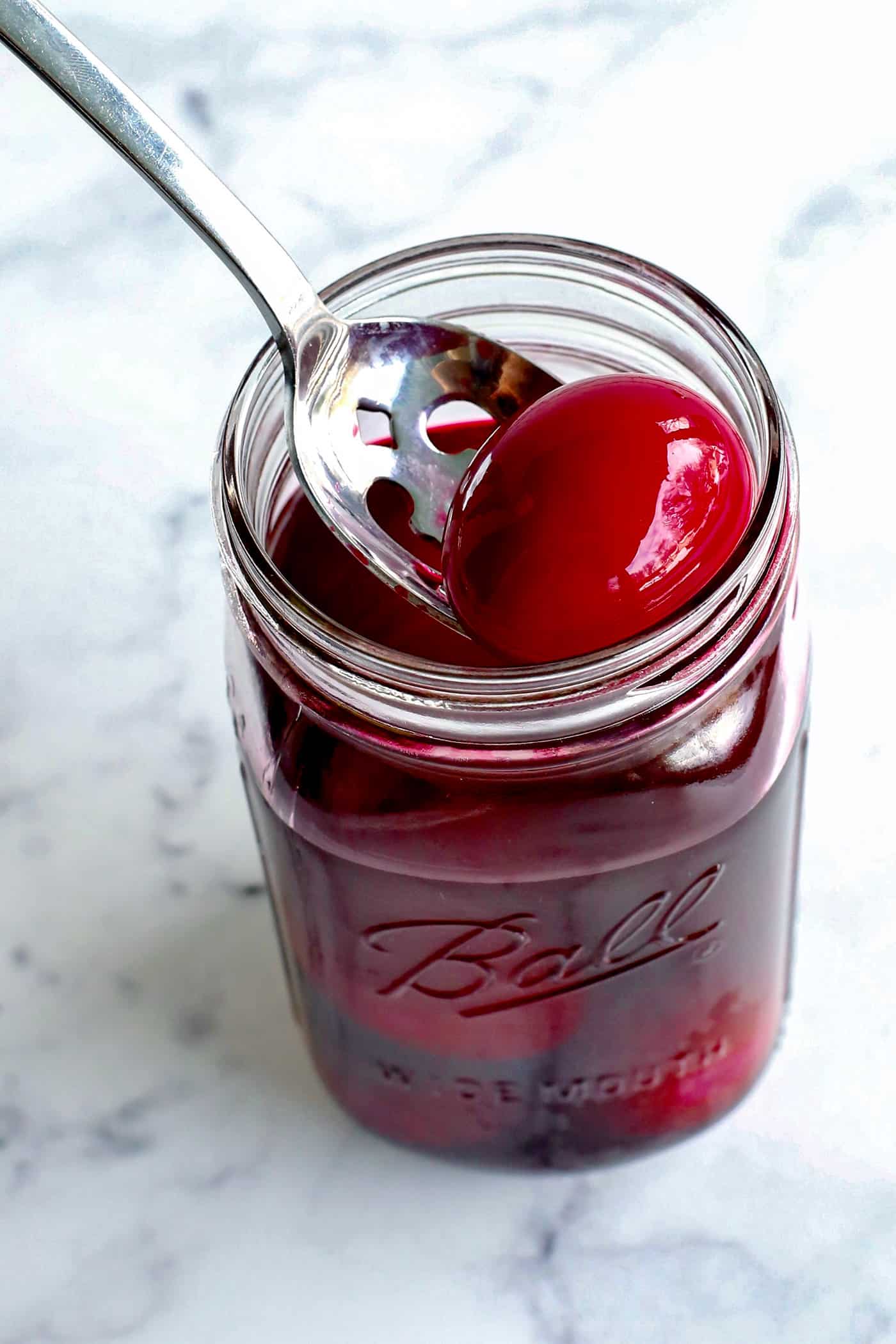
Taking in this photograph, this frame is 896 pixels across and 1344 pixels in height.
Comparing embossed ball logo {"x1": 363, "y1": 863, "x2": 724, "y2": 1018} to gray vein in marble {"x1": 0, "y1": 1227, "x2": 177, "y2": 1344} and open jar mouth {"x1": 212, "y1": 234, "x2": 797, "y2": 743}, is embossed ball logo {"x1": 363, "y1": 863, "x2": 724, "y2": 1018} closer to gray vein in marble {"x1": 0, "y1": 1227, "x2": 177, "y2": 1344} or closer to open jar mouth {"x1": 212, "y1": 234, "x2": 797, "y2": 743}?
open jar mouth {"x1": 212, "y1": 234, "x2": 797, "y2": 743}

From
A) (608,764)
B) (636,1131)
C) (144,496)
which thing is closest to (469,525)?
(608,764)

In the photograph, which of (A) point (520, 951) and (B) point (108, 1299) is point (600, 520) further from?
(B) point (108, 1299)

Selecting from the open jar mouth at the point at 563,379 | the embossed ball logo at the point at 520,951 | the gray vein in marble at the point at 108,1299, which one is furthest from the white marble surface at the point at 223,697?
the open jar mouth at the point at 563,379

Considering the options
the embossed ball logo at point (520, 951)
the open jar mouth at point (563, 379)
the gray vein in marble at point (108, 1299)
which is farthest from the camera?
the gray vein in marble at point (108, 1299)

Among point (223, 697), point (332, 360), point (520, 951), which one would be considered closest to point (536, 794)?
point (520, 951)

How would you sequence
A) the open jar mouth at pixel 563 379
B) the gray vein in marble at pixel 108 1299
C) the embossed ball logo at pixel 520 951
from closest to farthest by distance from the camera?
the open jar mouth at pixel 563 379 → the embossed ball logo at pixel 520 951 → the gray vein in marble at pixel 108 1299

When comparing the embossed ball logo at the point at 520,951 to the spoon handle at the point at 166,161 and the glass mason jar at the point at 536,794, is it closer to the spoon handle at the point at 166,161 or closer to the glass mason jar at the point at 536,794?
the glass mason jar at the point at 536,794

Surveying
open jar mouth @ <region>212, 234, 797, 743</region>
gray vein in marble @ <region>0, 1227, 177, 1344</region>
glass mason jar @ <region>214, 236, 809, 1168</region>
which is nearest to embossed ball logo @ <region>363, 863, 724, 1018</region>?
glass mason jar @ <region>214, 236, 809, 1168</region>
